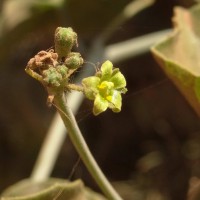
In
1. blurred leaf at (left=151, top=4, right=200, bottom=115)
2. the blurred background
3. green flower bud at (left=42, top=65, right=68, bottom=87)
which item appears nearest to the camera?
green flower bud at (left=42, top=65, right=68, bottom=87)

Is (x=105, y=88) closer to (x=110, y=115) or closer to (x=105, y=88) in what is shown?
(x=105, y=88)

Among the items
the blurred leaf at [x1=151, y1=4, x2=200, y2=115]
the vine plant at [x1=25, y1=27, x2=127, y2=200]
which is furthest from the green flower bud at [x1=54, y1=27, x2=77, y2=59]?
the blurred leaf at [x1=151, y1=4, x2=200, y2=115]

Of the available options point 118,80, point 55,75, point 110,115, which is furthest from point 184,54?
point 110,115

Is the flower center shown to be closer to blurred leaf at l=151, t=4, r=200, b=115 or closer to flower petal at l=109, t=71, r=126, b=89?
flower petal at l=109, t=71, r=126, b=89

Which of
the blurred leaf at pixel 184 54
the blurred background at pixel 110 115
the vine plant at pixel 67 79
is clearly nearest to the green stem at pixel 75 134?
the vine plant at pixel 67 79

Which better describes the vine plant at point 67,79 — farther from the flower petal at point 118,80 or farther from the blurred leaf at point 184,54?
the blurred leaf at point 184,54

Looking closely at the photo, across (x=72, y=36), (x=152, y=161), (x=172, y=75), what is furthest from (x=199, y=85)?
(x=152, y=161)

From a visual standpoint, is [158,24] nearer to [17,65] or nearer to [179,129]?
[179,129]
